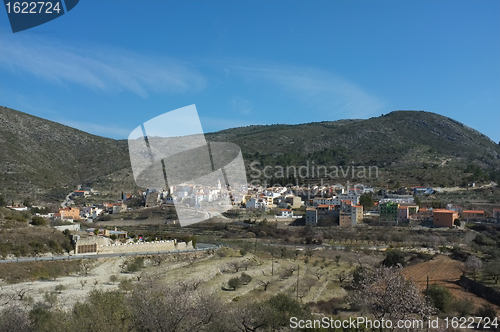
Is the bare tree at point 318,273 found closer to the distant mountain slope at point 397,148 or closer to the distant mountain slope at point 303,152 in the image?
the distant mountain slope at point 303,152

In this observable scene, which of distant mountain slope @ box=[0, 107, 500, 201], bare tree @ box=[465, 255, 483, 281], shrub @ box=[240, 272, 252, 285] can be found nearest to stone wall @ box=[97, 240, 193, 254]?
shrub @ box=[240, 272, 252, 285]

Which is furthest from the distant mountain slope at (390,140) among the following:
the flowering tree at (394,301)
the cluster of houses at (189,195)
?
the flowering tree at (394,301)

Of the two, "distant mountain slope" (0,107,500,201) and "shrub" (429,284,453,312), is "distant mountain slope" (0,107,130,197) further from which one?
"shrub" (429,284,453,312)

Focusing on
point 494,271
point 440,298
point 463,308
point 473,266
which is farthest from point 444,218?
point 440,298

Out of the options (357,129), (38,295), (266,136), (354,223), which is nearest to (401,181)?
(354,223)

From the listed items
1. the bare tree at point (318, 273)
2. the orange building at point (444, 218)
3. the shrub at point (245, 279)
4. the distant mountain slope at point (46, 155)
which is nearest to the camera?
the shrub at point (245, 279)

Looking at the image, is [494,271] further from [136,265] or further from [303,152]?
[303,152]

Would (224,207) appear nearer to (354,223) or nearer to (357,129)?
(354,223)

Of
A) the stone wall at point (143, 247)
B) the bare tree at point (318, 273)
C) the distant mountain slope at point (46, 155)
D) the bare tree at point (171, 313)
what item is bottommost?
the bare tree at point (318, 273)
